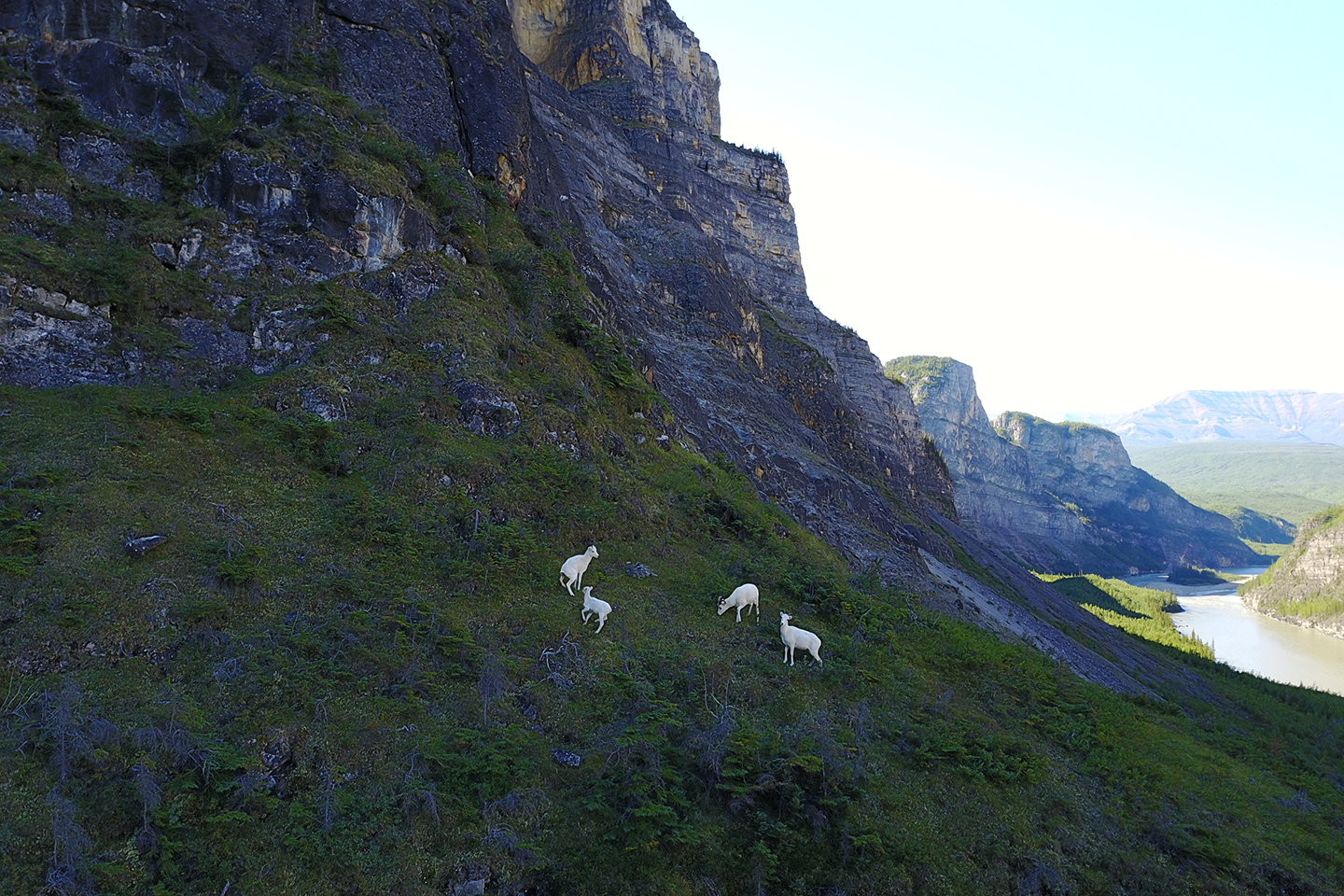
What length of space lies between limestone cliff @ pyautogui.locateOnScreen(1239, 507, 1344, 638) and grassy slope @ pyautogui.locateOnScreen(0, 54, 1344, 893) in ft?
354

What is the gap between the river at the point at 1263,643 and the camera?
64.3m

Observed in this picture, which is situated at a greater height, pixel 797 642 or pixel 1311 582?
pixel 1311 582

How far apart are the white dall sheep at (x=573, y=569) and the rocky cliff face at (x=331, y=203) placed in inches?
349

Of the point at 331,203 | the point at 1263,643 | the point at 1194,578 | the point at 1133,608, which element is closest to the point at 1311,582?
the point at 1263,643

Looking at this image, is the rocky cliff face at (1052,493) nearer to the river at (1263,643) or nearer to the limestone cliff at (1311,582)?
the river at (1263,643)

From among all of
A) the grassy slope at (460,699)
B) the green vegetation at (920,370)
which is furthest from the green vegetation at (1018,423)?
the grassy slope at (460,699)

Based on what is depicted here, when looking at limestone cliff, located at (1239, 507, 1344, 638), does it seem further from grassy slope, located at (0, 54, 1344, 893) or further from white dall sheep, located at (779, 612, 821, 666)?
white dall sheep, located at (779, 612, 821, 666)

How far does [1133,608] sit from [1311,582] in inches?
1702

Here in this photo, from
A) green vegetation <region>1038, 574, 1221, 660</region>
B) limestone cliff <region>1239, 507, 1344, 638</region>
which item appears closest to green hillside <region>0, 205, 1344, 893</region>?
green vegetation <region>1038, 574, 1221, 660</region>

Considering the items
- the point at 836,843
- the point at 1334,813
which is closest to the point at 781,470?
the point at 1334,813

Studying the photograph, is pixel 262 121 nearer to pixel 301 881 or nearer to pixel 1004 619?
pixel 301 881

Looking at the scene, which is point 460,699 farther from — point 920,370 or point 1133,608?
point 920,370

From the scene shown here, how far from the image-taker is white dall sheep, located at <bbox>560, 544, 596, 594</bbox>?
1311 centimetres

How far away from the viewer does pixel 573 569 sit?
13148 millimetres
